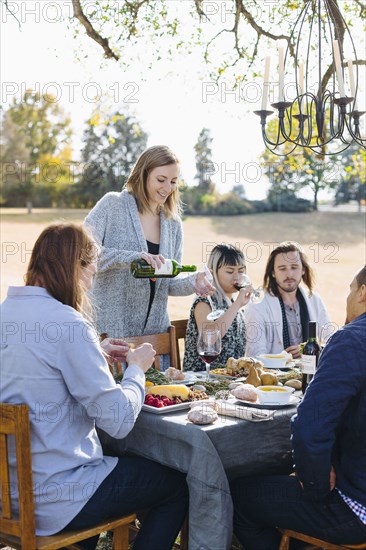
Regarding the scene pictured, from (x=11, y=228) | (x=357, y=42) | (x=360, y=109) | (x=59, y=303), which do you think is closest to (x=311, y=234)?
(x=11, y=228)

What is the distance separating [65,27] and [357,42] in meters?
3.13

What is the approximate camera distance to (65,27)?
280 inches

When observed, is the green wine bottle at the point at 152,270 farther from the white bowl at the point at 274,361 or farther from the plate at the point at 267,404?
the plate at the point at 267,404

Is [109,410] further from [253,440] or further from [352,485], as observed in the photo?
[352,485]

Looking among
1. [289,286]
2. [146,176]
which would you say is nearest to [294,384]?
[289,286]

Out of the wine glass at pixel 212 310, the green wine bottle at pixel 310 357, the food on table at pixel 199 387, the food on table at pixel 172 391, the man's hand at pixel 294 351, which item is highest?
the wine glass at pixel 212 310

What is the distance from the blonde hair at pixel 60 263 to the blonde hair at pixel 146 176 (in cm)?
151

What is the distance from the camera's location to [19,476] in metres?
2.12

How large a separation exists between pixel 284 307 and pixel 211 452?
192cm

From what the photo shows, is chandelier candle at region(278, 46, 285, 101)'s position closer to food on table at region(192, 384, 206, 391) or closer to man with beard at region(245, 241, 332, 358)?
man with beard at region(245, 241, 332, 358)

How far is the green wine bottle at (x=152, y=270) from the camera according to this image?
3.59 m

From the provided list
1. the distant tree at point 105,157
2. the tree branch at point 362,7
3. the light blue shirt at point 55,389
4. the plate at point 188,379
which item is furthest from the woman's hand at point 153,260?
the distant tree at point 105,157

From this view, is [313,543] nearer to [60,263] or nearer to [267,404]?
[267,404]

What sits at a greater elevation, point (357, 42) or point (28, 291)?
point (357, 42)
